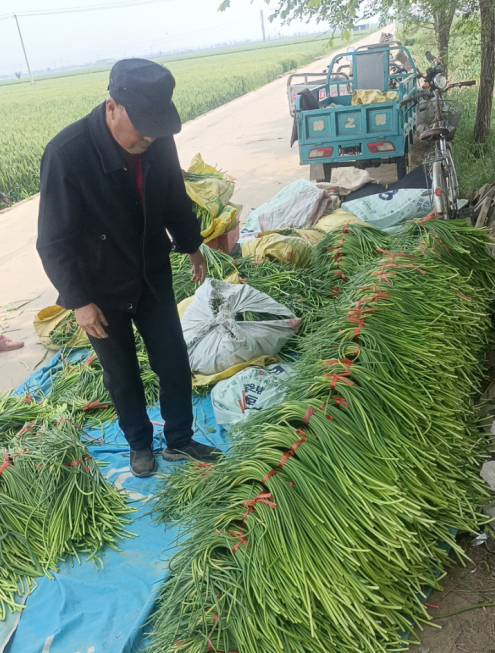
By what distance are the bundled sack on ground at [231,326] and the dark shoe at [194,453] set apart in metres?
0.54

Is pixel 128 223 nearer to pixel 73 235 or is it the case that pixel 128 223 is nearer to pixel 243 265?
pixel 73 235

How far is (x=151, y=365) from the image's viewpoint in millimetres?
2488

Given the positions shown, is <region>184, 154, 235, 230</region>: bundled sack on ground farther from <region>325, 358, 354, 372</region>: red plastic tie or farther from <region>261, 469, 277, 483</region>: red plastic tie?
<region>261, 469, 277, 483</region>: red plastic tie

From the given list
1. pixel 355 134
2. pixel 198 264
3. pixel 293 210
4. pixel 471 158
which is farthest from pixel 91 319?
pixel 471 158

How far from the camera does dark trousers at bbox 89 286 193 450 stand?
2332 mm

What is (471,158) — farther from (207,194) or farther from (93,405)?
(93,405)

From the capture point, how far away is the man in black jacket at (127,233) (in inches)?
74.4

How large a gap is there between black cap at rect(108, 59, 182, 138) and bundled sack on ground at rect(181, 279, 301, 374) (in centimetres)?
132

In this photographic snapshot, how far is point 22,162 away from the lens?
11.2 metres

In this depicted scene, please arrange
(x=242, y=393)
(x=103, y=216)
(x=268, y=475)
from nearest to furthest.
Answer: (x=268, y=475)
(x=103, y=216)
(x=242, y=393)

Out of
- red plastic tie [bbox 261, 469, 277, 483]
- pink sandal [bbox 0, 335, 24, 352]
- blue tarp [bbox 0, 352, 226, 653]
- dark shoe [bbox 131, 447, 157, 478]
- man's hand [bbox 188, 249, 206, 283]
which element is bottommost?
pink sandal [bbox 0, 335, 24, 352]

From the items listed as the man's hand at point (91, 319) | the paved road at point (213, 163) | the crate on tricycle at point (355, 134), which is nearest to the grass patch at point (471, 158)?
the crate on tricycle at point (355, 134)

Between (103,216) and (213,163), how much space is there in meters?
8.45

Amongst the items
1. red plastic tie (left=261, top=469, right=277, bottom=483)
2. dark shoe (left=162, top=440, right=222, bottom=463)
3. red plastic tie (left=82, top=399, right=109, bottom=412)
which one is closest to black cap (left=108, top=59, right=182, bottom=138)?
red plastic tie (left=261, top=469, right=277, bottom=483)
